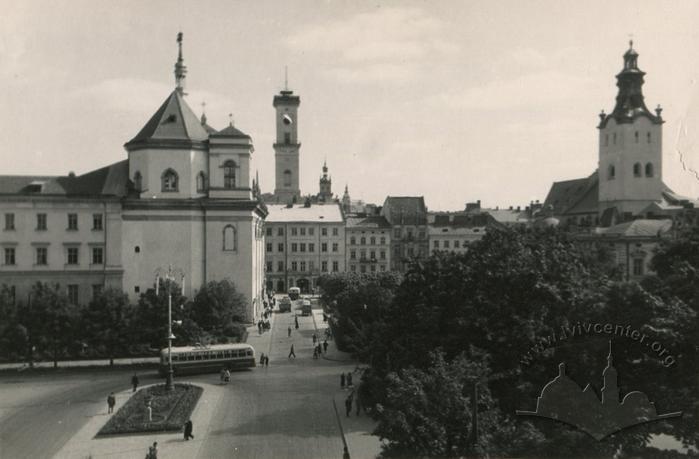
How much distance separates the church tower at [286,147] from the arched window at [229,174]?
76.6 meters

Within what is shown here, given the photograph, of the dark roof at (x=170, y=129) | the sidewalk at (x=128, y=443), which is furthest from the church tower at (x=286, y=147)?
the sidewalk at (x=128, y=443)

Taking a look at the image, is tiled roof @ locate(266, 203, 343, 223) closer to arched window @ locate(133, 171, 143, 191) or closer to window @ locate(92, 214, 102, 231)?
arched window @ locate(133, 171, 143, 191)

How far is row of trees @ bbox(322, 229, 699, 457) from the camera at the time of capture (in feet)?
69.1

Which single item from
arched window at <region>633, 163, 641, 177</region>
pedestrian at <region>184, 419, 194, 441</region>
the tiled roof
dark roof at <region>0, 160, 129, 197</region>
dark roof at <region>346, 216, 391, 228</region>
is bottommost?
pedestrian at <region>184, 419, 194, 441</region>

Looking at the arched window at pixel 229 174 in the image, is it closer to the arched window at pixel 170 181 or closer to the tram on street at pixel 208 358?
the arched window at pixel 170 181

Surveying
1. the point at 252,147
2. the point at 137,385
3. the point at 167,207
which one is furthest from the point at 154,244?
the point at 137,385

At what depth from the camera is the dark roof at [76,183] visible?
57781mm

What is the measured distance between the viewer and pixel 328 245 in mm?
111500

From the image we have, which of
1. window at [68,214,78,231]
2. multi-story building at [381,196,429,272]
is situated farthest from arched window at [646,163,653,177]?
window at [68,214,78,231]

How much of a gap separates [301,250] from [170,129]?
2029 inches

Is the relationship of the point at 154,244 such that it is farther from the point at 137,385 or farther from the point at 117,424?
the point at 117,424

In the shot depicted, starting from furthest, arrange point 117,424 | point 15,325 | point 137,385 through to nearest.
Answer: point 15,325 → point 137,385 → point 117,424

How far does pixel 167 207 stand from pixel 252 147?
8.79 meters

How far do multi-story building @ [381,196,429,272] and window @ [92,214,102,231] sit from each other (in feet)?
213
